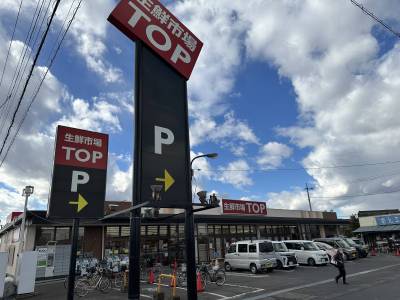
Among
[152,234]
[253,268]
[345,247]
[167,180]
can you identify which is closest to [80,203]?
[167,180]

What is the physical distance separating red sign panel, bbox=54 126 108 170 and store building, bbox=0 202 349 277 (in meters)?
7.31

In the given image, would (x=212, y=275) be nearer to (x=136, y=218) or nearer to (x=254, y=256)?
(x=254, y=256)

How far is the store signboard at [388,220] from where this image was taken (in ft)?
114

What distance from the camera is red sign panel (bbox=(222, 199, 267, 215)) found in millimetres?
27062

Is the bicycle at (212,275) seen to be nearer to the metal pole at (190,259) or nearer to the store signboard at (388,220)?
the metal pole at (190,259)

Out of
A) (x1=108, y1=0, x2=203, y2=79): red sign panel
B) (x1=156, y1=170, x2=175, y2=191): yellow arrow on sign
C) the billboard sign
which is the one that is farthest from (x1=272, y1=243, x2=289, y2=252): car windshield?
(x1=108, y1=0, x2=203, y2=79): red sign panel

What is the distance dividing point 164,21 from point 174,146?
2.91m

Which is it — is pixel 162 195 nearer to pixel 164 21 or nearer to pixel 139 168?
pixel 139 168

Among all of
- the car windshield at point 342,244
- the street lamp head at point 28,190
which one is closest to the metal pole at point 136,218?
the street lamp head at point 28,190

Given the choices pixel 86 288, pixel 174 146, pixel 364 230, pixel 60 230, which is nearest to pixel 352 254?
pixel 364 230

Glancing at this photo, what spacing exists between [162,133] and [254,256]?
15.0 meters

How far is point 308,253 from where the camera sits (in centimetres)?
2281

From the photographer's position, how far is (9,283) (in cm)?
1477

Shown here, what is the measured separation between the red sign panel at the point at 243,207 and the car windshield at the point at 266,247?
7.35m
